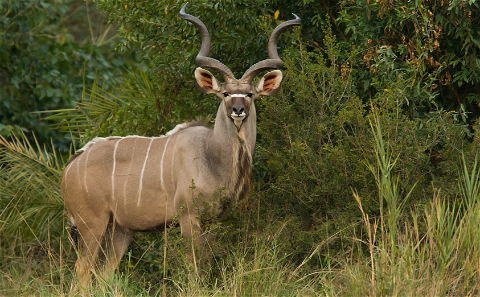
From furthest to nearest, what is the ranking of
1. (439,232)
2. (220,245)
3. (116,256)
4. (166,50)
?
(166,50) < (116,256) < (220,245) < (439,232)

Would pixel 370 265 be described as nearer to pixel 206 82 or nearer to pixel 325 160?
pixel 325 160

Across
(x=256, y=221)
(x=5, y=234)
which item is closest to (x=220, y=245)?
(x=256, y=221)

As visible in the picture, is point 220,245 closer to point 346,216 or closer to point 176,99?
point 346,216

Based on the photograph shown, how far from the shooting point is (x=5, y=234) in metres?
5.29

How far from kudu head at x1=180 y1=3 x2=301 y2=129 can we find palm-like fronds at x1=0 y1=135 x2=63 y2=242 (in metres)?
1.97

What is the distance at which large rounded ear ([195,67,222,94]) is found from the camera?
173 inches

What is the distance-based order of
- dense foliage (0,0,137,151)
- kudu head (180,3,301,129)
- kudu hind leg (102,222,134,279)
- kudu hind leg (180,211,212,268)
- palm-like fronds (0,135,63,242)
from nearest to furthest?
1. kudu hind leg (180,211,212,268)
2. kudu head (180,3,301,129)
3. kudu hind leg (102,222,134,279)
4. palm-like fronds (0,135,63,242)
5. dense foliage (0,0,137,151)

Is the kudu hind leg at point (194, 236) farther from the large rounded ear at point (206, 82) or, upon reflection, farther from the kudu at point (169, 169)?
the large rounded ear at point (206, 82)

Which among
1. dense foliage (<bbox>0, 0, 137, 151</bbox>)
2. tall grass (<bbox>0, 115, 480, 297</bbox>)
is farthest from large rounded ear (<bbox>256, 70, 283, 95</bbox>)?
dense foliage (<bbox>0, 0, 137, 151</bbox>)

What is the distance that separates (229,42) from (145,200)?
1431 mm

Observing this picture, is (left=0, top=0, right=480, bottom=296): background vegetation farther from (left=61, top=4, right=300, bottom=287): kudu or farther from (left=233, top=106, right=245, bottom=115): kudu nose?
(left=233, top=106, right=245, bottom=115): kudu nose

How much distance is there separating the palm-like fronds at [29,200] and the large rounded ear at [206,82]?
1896 millimetres

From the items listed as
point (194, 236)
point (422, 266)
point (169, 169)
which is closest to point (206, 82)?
point (169, 169)

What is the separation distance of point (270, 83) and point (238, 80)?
0.22 m
